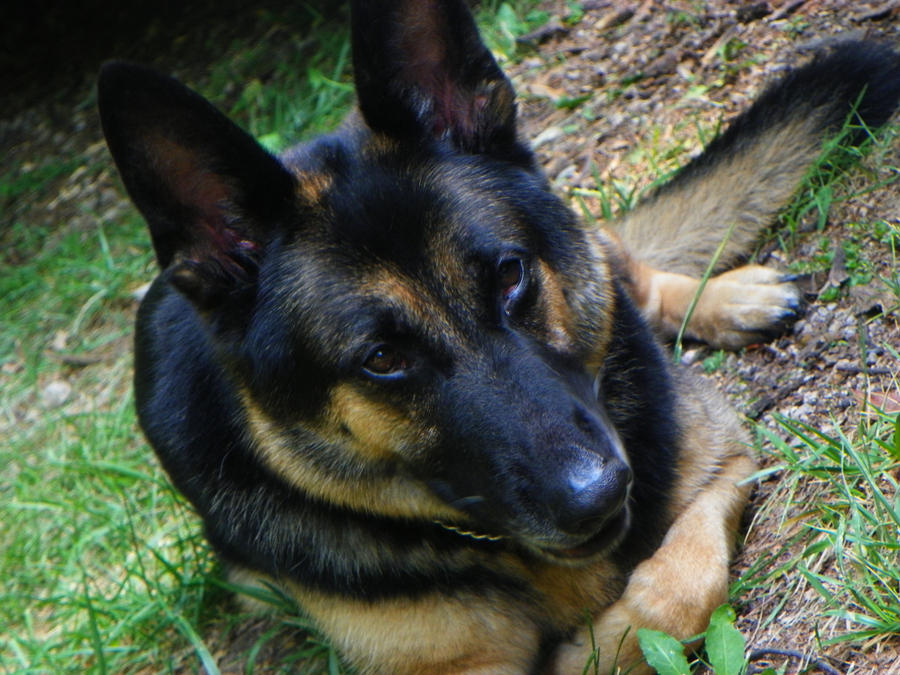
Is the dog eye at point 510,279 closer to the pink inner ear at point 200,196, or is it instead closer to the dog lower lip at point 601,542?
the dog lower lip at point 601,542

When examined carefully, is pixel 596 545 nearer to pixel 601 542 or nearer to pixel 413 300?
pixel 601 542

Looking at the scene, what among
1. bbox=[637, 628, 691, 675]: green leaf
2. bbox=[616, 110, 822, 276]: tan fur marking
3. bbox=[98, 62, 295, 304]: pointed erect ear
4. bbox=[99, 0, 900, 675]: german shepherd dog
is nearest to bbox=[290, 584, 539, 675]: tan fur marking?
bbox=[99, 0, 900, 675]: german shepherd dog

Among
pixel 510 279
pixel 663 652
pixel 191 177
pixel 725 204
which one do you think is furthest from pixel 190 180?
pixel 725 204

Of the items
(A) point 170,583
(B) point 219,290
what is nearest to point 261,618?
(A) point 170,583

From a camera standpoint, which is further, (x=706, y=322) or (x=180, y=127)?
(x=706, y=322)

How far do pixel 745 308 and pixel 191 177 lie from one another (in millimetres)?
2245

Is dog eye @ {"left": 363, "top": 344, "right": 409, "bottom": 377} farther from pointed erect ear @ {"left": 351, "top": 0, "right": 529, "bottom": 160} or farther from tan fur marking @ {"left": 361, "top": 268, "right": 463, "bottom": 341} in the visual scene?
pointed erect ear @ {"left": 351, "top": 0, "right": 529, "bottom": 160}

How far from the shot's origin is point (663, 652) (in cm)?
262

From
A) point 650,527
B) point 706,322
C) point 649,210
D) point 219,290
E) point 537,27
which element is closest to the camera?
point 219,290

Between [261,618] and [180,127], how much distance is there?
2129mm

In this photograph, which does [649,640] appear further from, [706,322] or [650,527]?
[706,322]

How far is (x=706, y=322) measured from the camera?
4.02 m

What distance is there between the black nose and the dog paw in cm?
162

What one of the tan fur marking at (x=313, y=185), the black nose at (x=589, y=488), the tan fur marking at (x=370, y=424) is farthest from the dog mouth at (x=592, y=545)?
the tan fur marking at (x=313, y=185)
